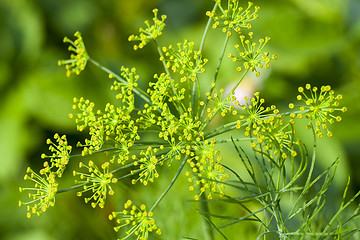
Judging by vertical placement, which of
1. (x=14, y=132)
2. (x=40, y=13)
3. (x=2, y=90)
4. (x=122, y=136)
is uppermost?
(x=40, y=13)

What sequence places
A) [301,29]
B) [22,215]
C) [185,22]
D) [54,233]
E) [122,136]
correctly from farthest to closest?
1. [185,22]
2. [301,29]
3. [22,215]
4. [54,233]
5. [122,136]

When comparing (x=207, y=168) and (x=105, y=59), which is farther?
(x=105, y=59)

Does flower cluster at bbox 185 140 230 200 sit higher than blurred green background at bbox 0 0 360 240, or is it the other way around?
blurred green background at bbox 0 0 360 240

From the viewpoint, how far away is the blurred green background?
1.07m

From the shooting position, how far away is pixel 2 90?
48.1 inches

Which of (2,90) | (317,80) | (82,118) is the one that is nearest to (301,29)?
(317,80)

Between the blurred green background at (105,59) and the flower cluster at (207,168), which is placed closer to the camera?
the flower cluster at (207,168)

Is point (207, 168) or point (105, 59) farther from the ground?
point (105, 59)

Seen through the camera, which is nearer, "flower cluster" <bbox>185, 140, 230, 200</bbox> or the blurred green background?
"flower cluster" <bbox>185, 140, 230, 200</bbox>

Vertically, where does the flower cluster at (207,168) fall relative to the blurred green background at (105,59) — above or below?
below

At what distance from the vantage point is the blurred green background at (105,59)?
107cm

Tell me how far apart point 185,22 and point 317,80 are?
38 centimetres

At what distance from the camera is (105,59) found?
115 cm

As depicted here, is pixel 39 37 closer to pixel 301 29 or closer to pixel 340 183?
pixel 301 29
